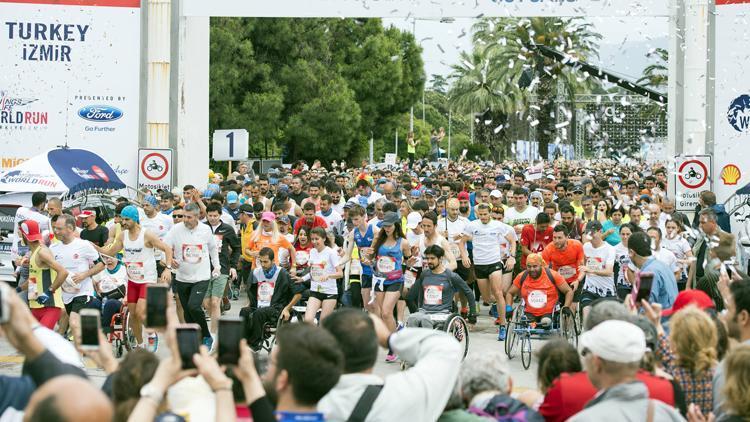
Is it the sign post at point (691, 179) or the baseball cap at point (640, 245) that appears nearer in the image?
the baseball cap at point (640, 245)

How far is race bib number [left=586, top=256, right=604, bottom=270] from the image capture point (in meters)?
14.8

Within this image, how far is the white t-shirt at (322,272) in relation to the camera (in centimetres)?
1474

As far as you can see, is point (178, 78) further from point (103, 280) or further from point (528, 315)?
point (528, 315)

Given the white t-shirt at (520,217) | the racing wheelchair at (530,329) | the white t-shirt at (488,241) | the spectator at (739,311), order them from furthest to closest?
the white t-shirt at (520,217) < the white t-shirt at (488,241) < the racing wheelchair at (530,329) < the spectator at (739,311)

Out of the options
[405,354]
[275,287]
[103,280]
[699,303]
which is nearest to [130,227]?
[103,280]

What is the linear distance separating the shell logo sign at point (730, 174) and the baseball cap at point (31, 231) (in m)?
12.9

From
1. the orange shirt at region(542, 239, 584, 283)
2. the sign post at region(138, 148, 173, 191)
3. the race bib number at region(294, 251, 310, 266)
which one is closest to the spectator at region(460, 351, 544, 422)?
the orange shirt at region(542, 239, 584, 283)

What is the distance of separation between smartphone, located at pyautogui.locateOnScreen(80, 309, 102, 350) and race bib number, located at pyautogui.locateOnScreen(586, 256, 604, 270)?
10353 millimetres

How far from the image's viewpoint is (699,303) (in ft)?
26.8

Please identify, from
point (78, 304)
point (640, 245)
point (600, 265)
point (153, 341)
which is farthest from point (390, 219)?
point (640, 245)

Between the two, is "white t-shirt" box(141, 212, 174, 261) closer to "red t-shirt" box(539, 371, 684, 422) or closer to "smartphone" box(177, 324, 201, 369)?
"red t-shirt" box(539, 371, 684, 422)

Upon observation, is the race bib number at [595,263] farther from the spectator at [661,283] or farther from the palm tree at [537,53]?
the palm tree at [537,53]

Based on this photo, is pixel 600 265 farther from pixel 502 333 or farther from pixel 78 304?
pixel 78 304

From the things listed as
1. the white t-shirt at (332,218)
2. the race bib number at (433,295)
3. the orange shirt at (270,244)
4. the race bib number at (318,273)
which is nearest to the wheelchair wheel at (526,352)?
the race bib number at (433,295)
